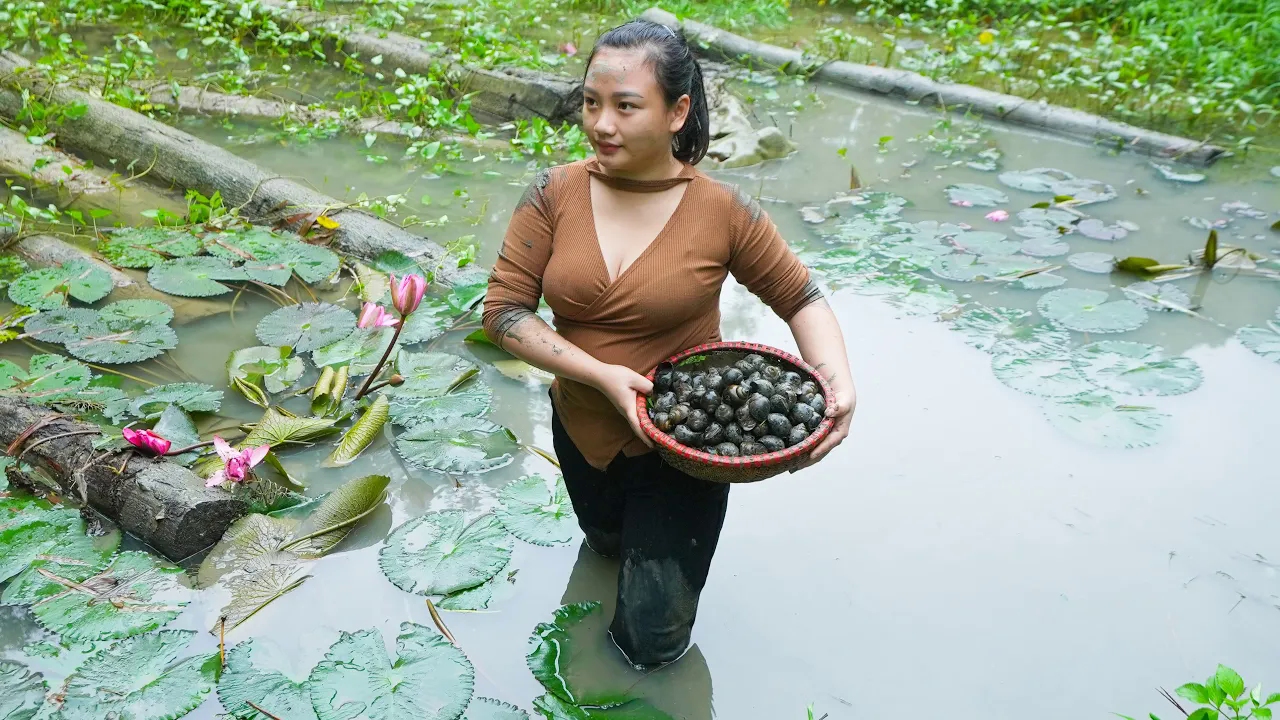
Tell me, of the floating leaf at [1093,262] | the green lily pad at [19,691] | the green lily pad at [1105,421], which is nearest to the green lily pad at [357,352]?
the green lily pad at [19,691]

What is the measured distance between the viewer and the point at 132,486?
2307 mm

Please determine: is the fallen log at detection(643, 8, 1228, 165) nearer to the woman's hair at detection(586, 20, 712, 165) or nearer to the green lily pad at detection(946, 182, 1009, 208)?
the green lily pad at detection(946, 182, 1009, 208)

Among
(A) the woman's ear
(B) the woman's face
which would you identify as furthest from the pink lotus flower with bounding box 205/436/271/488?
(A) the woman's ear

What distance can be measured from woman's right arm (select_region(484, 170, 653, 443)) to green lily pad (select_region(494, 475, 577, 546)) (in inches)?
26.8

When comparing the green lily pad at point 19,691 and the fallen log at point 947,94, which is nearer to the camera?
the green lily pad at point 19,691

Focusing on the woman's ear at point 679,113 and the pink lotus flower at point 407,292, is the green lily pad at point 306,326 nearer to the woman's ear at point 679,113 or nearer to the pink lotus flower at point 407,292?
the pink lotus flower at point 407,292

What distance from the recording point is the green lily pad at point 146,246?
11.3 ft

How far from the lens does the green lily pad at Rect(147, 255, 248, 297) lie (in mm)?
3274

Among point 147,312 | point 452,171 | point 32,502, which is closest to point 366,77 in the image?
point 452,171

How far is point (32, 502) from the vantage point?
7.77 feet

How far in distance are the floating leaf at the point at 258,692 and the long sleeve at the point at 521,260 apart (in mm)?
814

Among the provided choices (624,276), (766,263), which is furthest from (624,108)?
(766,263)

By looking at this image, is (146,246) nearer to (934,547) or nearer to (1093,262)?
(934,547)

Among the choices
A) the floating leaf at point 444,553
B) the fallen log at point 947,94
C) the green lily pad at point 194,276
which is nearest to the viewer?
the floating leaf at point 444,553
